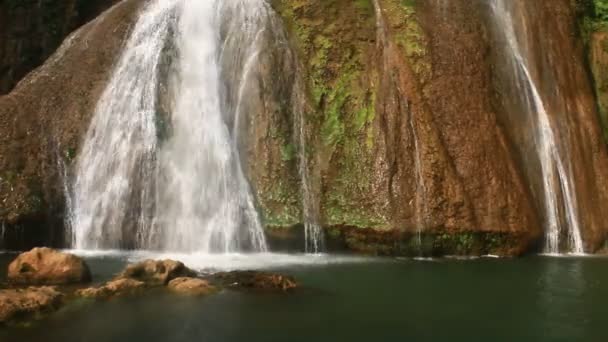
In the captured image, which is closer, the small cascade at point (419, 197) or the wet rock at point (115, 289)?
the wet rock at point (115, 289)

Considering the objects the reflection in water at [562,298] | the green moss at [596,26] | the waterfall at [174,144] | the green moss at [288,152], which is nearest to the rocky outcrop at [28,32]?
the waterfall at [174,144]

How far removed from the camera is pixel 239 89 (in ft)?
58.8

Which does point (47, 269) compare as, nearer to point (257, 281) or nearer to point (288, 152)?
point (257, 281)

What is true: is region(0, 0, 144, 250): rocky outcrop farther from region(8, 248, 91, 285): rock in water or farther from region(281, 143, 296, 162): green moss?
region(281, 143, 296, 162): green moss

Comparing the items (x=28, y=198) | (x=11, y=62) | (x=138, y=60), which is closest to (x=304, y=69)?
(x=138, y=60)

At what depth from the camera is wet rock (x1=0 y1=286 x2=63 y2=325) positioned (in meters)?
9.04

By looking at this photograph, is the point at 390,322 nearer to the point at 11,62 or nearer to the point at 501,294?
the point at 501,294

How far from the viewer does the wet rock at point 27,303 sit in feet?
29.7

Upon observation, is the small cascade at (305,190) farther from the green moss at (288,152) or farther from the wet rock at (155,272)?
the wet rock at (155,272)

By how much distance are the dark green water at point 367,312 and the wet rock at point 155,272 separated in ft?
2.51

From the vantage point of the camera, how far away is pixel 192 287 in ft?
35.8

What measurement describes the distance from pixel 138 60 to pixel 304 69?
16.4 feet

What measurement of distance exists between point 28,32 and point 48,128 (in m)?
9.44

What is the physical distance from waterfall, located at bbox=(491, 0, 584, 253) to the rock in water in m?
11.4
